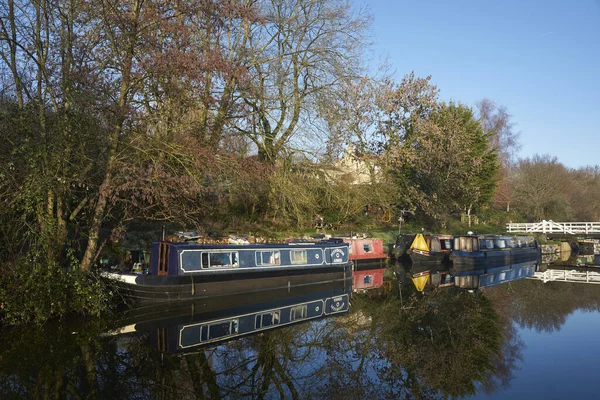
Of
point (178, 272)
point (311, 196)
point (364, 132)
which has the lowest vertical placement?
point (178, 272)

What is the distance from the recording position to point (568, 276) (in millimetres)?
→ 24000

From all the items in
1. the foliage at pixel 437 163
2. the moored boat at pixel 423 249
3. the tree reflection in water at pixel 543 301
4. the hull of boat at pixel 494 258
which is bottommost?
the tree reflection in water at pixel 543 301

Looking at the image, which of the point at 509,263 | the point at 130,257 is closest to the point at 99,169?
the point at 130,257

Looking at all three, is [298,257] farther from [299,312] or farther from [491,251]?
[491,251]

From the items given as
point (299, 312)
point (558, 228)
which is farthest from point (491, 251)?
point (299, 312)

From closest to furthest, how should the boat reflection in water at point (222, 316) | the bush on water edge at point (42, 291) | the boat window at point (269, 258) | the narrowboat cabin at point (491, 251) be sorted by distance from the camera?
1. the bush on water edge at point (42, 291)
2. the boat reflection in water at point (222, 316)
3. the boat window at point (269, 258)
4. the narrowboat cabin at point (491, 251)

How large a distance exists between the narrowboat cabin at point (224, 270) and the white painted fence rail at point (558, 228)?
23.9 metres

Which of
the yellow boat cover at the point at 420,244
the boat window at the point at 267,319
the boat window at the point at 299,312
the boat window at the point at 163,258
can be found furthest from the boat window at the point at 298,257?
the yellow boat cover at the point at 420,244

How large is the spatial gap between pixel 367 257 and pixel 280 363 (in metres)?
15.9

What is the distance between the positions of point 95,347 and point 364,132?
2314cm

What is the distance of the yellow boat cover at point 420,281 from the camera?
19.7 metres

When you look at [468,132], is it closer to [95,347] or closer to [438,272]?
[438,272]

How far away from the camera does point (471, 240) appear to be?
27078mm

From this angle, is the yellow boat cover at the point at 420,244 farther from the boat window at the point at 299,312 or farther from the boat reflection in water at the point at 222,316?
the boat window at the point at 299,312
